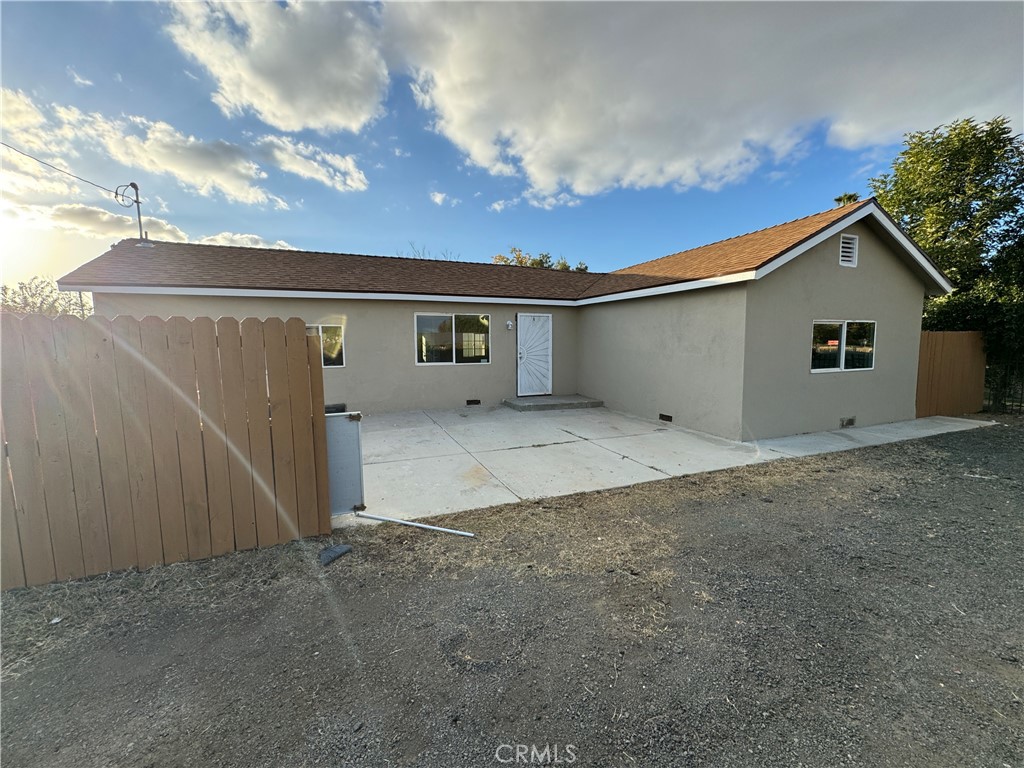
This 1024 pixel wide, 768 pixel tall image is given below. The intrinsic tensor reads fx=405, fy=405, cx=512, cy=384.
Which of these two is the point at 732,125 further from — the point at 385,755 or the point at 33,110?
the point at 33,110

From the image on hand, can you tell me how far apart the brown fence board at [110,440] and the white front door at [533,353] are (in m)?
8.73

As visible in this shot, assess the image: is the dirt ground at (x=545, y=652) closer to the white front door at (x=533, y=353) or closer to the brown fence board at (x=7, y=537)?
the brown fence board at (x=7, y=537)

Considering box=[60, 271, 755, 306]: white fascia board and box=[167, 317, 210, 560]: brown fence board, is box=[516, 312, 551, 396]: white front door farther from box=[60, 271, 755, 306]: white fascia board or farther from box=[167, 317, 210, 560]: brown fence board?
box=[167, 317, 210, 560]: brown fence board

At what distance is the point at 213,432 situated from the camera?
3197mm

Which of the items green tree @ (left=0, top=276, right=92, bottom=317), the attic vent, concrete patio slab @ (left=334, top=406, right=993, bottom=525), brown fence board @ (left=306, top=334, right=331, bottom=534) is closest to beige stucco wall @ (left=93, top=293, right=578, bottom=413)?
concrete patio slab @ (left=334, top=406, right=993, bottom=525)

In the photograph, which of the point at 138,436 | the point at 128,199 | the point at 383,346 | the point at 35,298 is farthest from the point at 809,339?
the point at 35,298

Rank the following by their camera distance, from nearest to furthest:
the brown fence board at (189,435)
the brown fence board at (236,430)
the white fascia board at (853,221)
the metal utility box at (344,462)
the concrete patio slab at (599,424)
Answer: the brown fence board at (189,435) < the brown fence board at (236,430) < the metal utility box at (344,462) < the white fascia board at (853,221) < the concrete patio slab at (599,424)

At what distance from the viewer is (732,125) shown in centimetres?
952

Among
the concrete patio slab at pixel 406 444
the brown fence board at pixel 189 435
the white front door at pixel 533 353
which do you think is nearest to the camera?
the brown fence board at pixel 189 435

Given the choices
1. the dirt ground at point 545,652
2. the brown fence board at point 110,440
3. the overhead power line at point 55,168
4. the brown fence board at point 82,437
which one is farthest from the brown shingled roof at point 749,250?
the overhead power line at point 55,168

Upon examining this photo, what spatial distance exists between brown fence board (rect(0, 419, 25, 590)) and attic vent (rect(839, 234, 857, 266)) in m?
11.5

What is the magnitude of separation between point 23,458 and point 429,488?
3254mm

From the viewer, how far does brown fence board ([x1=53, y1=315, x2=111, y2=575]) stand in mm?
2789

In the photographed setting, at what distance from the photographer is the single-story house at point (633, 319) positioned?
7.43 meters
